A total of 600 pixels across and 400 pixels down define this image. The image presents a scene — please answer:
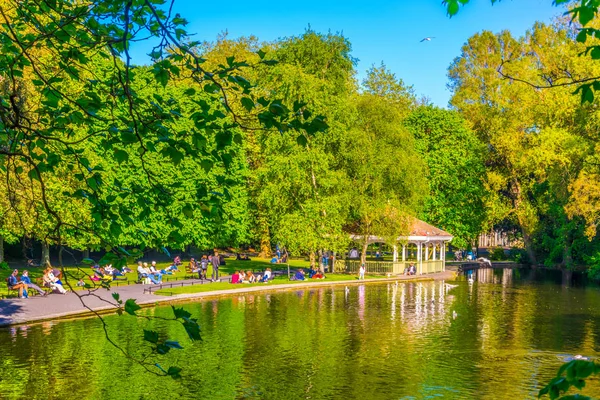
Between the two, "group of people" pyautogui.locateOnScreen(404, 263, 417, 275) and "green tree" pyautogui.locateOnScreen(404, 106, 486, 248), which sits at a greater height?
"green tree" pyautogui.locateOnScreen(404, 106, 486, 248)

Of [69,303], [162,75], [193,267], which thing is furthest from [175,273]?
[162,75]

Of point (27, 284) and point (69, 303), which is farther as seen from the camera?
point (27, 284)

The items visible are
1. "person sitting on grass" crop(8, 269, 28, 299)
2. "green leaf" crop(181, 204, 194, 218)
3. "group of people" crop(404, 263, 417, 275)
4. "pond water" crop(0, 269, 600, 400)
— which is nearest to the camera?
"green leaf" crop(181, 204, 194, 218)

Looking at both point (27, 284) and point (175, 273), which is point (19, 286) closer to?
point (27, 284)

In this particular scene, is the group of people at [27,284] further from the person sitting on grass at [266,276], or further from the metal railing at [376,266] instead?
the metal railing at [376,266]

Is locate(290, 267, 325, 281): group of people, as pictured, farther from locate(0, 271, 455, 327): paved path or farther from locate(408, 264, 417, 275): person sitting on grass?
locate(408, 264, 417, 275): person sitting on grass

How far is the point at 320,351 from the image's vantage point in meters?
25.2

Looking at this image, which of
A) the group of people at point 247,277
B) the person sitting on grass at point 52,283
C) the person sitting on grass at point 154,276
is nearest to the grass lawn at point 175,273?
the person sitting on grass at point 52,283

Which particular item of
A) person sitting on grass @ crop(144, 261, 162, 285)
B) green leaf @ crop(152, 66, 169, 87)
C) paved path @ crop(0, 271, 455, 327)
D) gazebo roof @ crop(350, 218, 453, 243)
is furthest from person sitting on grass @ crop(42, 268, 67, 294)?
green leaf @ crop(152, 66, 169, 87)

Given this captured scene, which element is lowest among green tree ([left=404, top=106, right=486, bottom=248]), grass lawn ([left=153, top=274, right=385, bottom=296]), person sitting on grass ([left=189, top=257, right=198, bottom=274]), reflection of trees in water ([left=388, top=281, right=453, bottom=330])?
reflection of trees in water ([left=388, top=281, right=453, bottom=330])

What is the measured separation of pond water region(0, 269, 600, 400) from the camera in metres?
19.8

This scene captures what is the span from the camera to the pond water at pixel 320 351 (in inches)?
781

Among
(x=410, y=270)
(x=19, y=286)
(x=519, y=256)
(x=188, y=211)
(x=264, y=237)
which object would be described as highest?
(x=264, y=237)

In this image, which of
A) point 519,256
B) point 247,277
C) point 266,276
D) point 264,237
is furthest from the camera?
point 519,256
